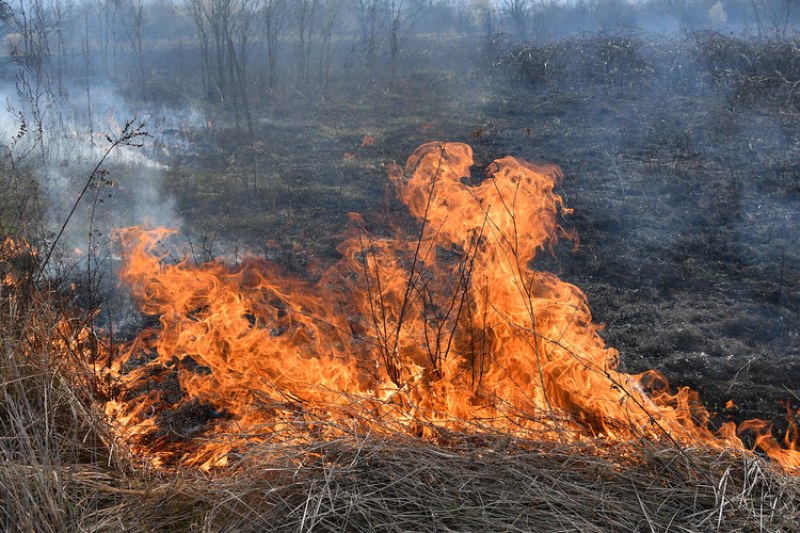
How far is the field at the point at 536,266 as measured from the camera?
242cm

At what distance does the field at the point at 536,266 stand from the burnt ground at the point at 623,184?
42 mm

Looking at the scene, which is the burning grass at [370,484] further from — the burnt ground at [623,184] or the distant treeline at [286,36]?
the distant treeline at [286,36]

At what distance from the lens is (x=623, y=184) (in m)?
9.03

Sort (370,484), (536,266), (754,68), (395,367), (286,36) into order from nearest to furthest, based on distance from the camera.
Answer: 1. (370,484)
2. (395,367)
3. (536,266)
4. (754,68)
5. (286,36)

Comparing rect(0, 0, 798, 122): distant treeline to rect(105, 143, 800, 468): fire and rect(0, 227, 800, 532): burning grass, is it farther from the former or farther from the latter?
rect(0, 227, 800, 532): burning grass

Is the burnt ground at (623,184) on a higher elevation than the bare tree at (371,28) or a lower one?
lower

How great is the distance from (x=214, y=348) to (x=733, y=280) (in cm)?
556

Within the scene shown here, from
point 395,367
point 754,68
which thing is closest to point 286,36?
point 754,68

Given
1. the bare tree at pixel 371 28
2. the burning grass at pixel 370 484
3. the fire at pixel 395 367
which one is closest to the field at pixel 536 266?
the burning grass at pixel 370 484

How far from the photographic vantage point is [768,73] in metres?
12.6

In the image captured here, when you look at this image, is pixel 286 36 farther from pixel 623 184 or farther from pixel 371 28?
pixel 623 184

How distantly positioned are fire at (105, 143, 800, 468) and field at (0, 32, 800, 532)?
0.28 m

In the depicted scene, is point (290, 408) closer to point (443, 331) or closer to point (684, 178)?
point (443, 331)

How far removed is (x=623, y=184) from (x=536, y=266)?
293 centimetres
